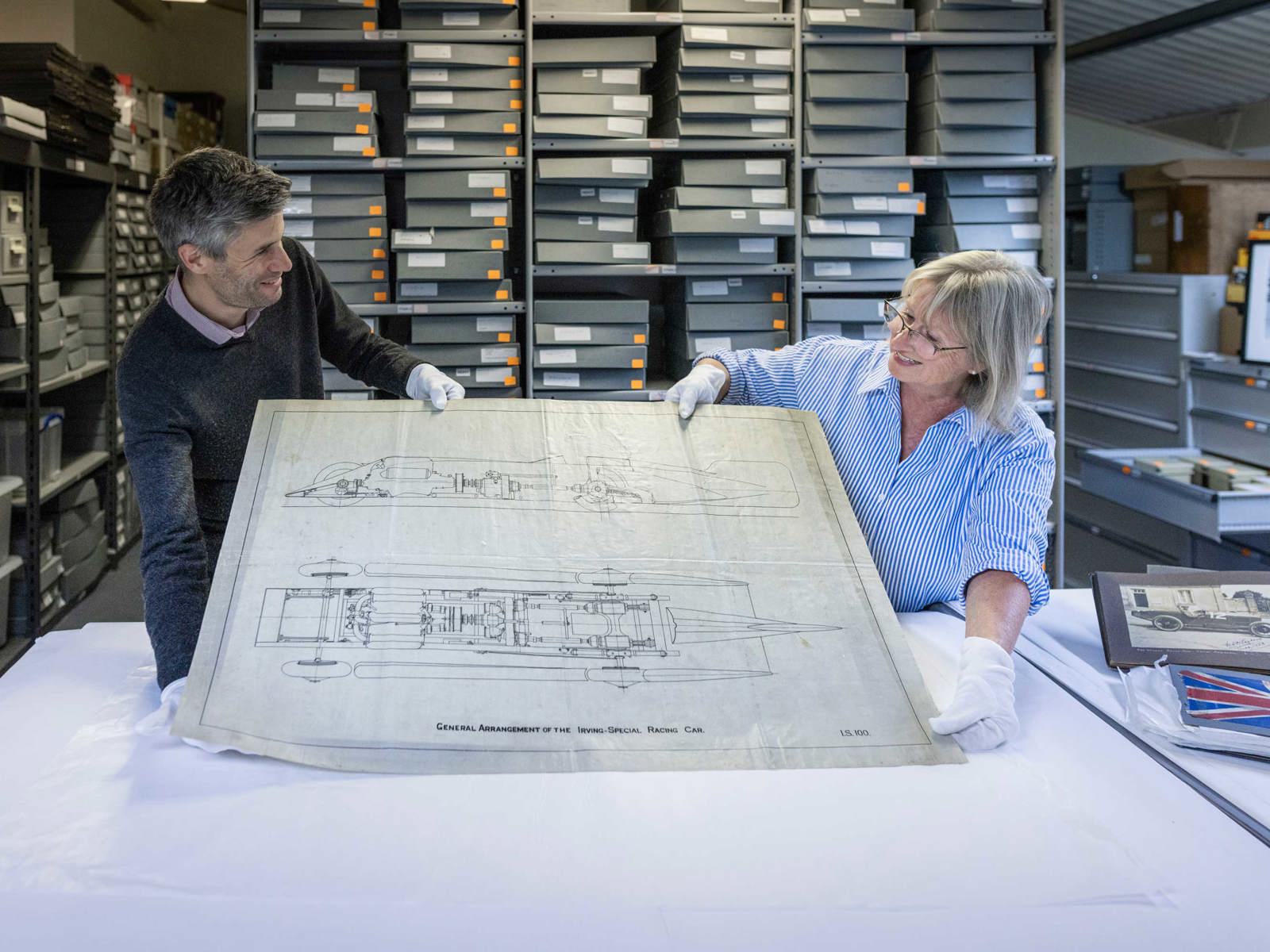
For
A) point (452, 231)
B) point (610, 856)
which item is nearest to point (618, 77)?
point (452, 231)

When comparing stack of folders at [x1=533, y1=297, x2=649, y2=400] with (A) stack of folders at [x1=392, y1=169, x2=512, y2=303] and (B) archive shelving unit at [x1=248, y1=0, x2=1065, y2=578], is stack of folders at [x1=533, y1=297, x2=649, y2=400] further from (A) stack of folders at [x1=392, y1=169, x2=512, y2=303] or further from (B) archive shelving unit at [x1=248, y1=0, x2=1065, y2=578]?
(A) stack of folders at [x1=392, y1=169, x2=512, y2=303]

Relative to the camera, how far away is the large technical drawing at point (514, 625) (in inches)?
44.2

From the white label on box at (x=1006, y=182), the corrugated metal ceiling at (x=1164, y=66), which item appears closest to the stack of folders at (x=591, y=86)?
the white label on box at (x=1006, y=182)

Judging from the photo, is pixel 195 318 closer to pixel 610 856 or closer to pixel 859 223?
pixel 610 856

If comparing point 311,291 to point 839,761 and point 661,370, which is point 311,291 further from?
point 661,370

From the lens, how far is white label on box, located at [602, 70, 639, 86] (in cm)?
337

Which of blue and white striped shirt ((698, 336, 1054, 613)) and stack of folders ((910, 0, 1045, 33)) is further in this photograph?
stack of folders ((910, 0, 1045, 33))

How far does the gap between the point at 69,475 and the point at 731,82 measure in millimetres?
2623

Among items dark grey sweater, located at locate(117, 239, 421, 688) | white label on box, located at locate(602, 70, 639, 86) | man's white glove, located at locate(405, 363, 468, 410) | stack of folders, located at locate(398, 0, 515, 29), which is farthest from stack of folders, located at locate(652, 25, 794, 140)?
man's white glove, located at locate(405, 363, 468, 410)

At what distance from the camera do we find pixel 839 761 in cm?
107

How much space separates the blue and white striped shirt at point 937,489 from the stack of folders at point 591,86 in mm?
1948

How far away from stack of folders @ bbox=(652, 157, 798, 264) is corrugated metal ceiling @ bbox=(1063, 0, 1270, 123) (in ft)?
7.03

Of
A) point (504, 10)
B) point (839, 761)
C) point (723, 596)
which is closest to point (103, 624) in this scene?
point (723, 596)

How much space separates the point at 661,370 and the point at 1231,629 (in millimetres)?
2639
